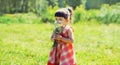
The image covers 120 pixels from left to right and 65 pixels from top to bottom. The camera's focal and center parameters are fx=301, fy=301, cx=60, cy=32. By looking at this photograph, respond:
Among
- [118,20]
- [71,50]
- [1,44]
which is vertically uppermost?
[71,50]

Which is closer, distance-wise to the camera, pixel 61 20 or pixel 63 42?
pixel 61 20

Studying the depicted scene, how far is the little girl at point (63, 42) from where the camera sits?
5.50 m

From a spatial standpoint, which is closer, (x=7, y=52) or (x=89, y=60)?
(x=89, y=60)

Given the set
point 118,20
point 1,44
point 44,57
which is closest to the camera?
point 44,57

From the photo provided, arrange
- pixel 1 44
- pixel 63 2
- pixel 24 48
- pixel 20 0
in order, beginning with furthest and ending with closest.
Answer: pixel 63 2 < pixel 20 0 < pixel 1 44 < pixel 24 48

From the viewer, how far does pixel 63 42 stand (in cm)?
561

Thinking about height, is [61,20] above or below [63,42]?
above

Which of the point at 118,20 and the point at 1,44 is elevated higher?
the point at 1,44

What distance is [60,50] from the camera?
5.66 meters

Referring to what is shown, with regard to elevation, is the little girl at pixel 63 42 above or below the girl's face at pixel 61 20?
below

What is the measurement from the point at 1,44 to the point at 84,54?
338 centimetres

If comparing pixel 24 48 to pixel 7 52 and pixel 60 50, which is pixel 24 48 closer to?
pixel 7 52

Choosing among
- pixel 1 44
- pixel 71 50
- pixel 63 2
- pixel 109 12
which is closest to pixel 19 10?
pixel 63 2

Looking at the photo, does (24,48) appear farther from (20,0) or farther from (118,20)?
(20,0)
